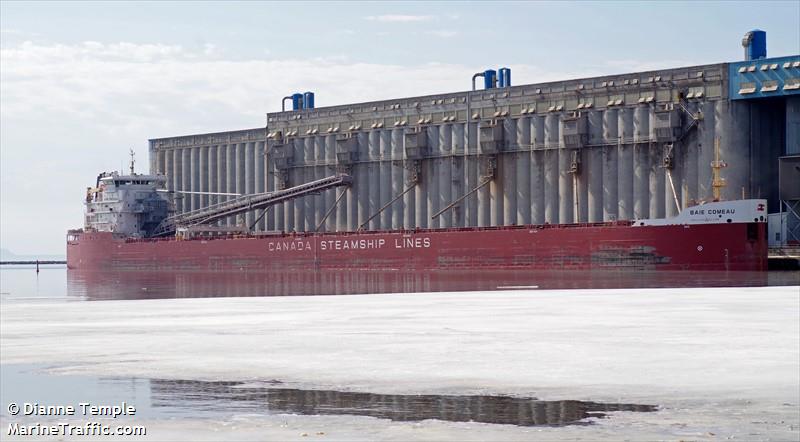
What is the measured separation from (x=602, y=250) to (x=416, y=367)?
41293 mm

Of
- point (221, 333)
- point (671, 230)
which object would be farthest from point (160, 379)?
point (671, 230)

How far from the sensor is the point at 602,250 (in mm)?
53438

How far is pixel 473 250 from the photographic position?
5906 centimetres

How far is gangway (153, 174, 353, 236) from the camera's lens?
245 feet

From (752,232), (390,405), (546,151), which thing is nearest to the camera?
(390,405)

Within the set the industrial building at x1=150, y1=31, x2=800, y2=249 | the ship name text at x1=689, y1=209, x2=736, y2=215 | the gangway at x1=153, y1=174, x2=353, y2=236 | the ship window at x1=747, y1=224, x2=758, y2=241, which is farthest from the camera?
the gangway at x1=153, y1=174, x2=353, y2=236

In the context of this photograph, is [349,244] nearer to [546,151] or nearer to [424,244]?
[424,244]

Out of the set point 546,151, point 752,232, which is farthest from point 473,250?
point 752,232

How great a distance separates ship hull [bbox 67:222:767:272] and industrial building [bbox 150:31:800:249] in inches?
154

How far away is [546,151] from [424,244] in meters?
10.0

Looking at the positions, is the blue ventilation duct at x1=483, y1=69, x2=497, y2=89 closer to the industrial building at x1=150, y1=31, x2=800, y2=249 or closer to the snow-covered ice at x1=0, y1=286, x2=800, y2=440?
the industrial building at x1=150, y1=31, x2=800, y2=249

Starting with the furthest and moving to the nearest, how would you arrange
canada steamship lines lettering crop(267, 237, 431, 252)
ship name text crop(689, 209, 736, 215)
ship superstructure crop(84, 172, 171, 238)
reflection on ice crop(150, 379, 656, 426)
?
1. ship superstructure crop(84, 172, 171, 238)
2. canada steamship lines lettering crop(267, 237, 431, 252)
3. ship name text crop(689, 209, 736, 215)
4. reflection on ice crop(150, 379, 656, 426)

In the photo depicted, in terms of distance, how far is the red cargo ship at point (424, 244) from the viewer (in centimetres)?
5041

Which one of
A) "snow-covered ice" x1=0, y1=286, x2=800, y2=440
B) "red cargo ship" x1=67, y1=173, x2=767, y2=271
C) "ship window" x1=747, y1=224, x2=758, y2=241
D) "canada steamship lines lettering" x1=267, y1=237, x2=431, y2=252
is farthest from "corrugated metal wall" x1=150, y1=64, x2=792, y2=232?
"snow-covered ice" x1=0, y1=286, x2=800, y2=440
